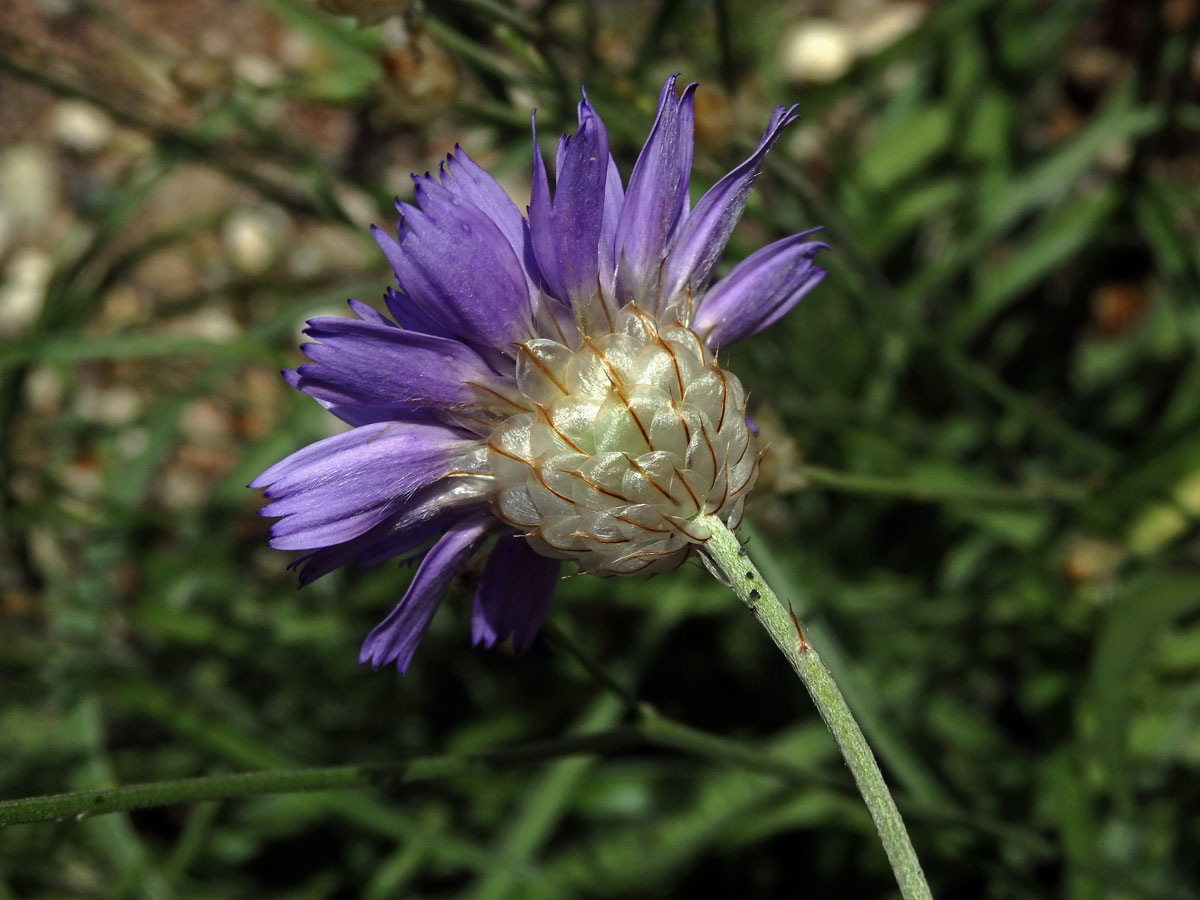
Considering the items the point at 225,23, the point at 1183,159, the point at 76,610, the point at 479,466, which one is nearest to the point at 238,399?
the point at 76,610

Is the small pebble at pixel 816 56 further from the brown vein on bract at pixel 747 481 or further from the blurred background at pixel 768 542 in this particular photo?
the brown vein on bract at pixel 747 481

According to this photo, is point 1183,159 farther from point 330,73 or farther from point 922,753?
point 330,73

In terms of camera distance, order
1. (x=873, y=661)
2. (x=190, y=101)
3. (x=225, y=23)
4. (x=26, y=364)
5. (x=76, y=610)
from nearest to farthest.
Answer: (x=190, y=101)
(x=26, y=364)
(x=76, y=610)
(x=873, y=661)
(x=225, y=23)

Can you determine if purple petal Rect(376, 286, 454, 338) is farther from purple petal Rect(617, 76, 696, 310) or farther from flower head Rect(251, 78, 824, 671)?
purple petal Rect(617, 76, 696, 310)

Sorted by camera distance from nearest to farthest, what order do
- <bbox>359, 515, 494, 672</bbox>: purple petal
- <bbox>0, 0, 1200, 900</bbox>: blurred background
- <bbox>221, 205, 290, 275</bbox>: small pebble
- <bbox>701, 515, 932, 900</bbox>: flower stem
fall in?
<bbox>701, 515, 932, 900</bbox>: flower stem
<bbox>359, 515, 494, 672</bbox>: purple petal
<bbox>0, 0, 1200, 900</bbox>: blurred background
<bbox>221, 205, 290, 275</bbox>: small pebble

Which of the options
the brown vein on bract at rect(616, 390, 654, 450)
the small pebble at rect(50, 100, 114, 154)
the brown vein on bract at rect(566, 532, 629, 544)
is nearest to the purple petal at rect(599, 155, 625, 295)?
the brown vein on bract at rect(616, 390, 654, 450)
